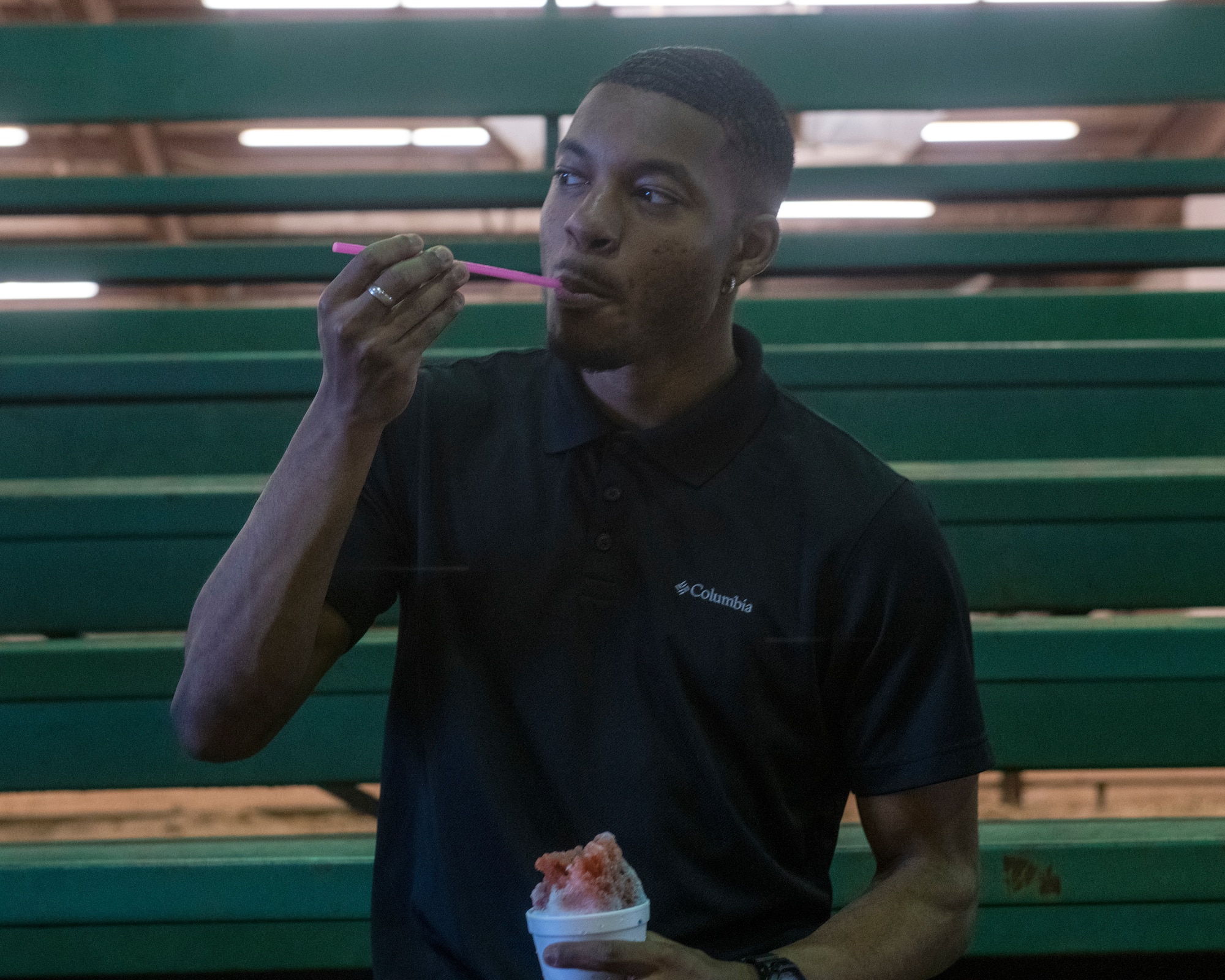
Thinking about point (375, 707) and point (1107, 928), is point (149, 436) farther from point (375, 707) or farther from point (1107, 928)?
point (1107, 928)

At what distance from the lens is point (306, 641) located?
3.18 feet

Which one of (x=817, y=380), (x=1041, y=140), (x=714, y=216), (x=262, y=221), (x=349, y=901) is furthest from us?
(x=262, y=221)

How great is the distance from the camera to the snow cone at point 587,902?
2.51 ft

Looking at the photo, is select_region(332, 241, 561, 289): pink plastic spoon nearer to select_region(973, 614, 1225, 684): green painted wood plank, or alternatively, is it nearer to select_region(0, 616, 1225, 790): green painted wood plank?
select_region(0, 616, 1225, 790): green painted wood plank

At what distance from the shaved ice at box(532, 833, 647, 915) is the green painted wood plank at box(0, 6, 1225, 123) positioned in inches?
66.1

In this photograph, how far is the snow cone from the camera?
766 mm

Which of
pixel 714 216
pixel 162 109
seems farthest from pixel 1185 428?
pixel 162 109

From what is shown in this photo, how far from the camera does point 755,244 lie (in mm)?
1281

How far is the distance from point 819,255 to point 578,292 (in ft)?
3.94

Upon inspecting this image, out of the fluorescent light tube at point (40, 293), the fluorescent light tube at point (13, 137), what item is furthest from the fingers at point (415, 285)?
the fluorescent light tube at point (13, 137)

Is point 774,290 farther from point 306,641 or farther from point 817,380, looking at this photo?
point 306,641

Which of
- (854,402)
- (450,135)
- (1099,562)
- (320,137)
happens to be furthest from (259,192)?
(320,137)

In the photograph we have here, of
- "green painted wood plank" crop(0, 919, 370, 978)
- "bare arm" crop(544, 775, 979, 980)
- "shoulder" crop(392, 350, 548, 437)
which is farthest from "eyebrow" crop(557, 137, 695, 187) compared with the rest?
"green painted wood plank" crop(0, 919, 370, 978)

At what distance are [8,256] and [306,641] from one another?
1.60 meters
